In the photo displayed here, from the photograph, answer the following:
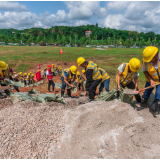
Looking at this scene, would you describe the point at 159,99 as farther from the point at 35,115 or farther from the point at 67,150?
the point at 35,115

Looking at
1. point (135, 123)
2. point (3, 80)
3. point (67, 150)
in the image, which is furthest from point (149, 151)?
point (3, 80)

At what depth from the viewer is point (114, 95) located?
12.0 feet

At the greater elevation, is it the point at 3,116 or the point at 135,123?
the point at 135,123

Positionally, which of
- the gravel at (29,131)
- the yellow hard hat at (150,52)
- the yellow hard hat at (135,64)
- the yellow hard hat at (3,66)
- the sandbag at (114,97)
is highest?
the yellow hard hat at (150,52)

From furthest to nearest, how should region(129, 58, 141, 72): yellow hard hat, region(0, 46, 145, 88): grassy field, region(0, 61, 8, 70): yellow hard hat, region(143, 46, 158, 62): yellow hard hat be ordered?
region(0, 46, 145, 88): grassy field → region(0, 61, 8, 70): yellow hard hat → region(129, 58, 141, 72): yellow hard hat → region(143, 46, 158, 62): yellow hard hat

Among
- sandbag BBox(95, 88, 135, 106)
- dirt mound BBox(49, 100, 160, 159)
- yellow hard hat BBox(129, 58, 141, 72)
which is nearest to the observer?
dirt mound BBox(49, 100, 160, 159)

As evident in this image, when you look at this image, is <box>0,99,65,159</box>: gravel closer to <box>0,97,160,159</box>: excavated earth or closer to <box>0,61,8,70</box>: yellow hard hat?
<box>0,97,160,159</box>: excavated earth

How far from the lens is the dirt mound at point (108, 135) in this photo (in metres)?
1.96

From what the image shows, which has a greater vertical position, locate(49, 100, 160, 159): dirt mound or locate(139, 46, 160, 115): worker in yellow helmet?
locate(139, 46, 160, 115): worker in yellow helmet

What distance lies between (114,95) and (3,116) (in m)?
2.84

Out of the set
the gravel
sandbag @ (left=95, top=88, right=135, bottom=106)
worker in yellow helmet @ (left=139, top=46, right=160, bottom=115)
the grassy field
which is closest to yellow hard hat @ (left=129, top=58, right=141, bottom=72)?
worker in yellow helmet @ (left=139, top=46, right=160, bottom=115)

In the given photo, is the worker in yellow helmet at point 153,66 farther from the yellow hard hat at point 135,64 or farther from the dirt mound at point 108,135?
the dirt mound at point 108,135

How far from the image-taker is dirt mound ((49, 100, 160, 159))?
1.96 m

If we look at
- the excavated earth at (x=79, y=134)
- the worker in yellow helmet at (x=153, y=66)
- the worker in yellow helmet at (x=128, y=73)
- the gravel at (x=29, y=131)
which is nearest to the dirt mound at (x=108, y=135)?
the excavated earth at (x=79, y=134)
